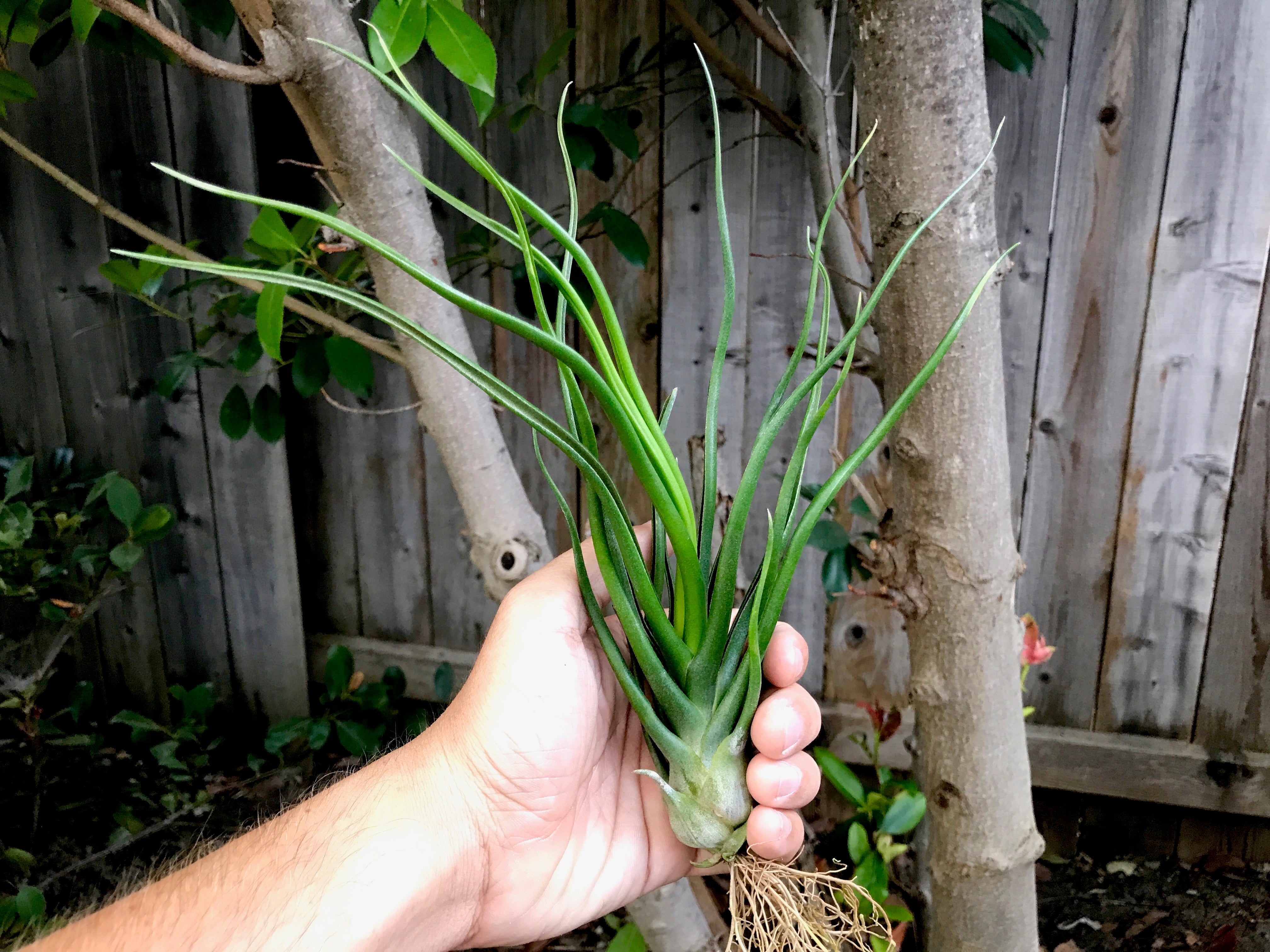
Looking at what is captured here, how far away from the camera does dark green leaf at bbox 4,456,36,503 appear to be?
5.31 feet

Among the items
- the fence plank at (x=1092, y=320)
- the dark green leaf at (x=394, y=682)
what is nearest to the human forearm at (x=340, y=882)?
the dark green leaf at (x=394, y=682)

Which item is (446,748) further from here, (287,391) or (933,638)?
(287,391)

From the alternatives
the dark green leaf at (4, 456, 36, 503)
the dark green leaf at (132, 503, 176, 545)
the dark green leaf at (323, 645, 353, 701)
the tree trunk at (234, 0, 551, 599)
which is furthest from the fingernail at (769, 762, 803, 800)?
the dark green leaf at (4, 456, 36, 503)

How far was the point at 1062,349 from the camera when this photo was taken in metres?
1.51

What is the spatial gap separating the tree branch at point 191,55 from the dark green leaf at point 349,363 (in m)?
0.48

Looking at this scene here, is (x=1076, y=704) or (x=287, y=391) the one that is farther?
(x=287, y=391)

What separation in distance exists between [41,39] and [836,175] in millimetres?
1183

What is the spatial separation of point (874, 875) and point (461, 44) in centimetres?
Result: 120

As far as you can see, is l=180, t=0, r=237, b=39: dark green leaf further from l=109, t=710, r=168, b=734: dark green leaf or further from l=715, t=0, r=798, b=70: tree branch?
l=109, t=710, r=168, b=734: dark green leaf

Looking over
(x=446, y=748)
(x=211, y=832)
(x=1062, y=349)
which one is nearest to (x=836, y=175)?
(x=1062, y=349)

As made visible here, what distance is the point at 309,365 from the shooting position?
1.36m

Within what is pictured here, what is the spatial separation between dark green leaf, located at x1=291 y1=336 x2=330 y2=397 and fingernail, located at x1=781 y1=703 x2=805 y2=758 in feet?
3.22

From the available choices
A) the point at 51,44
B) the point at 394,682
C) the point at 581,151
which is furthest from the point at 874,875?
the point at 51,44

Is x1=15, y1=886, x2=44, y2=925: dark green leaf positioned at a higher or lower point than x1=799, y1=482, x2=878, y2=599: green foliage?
lower
